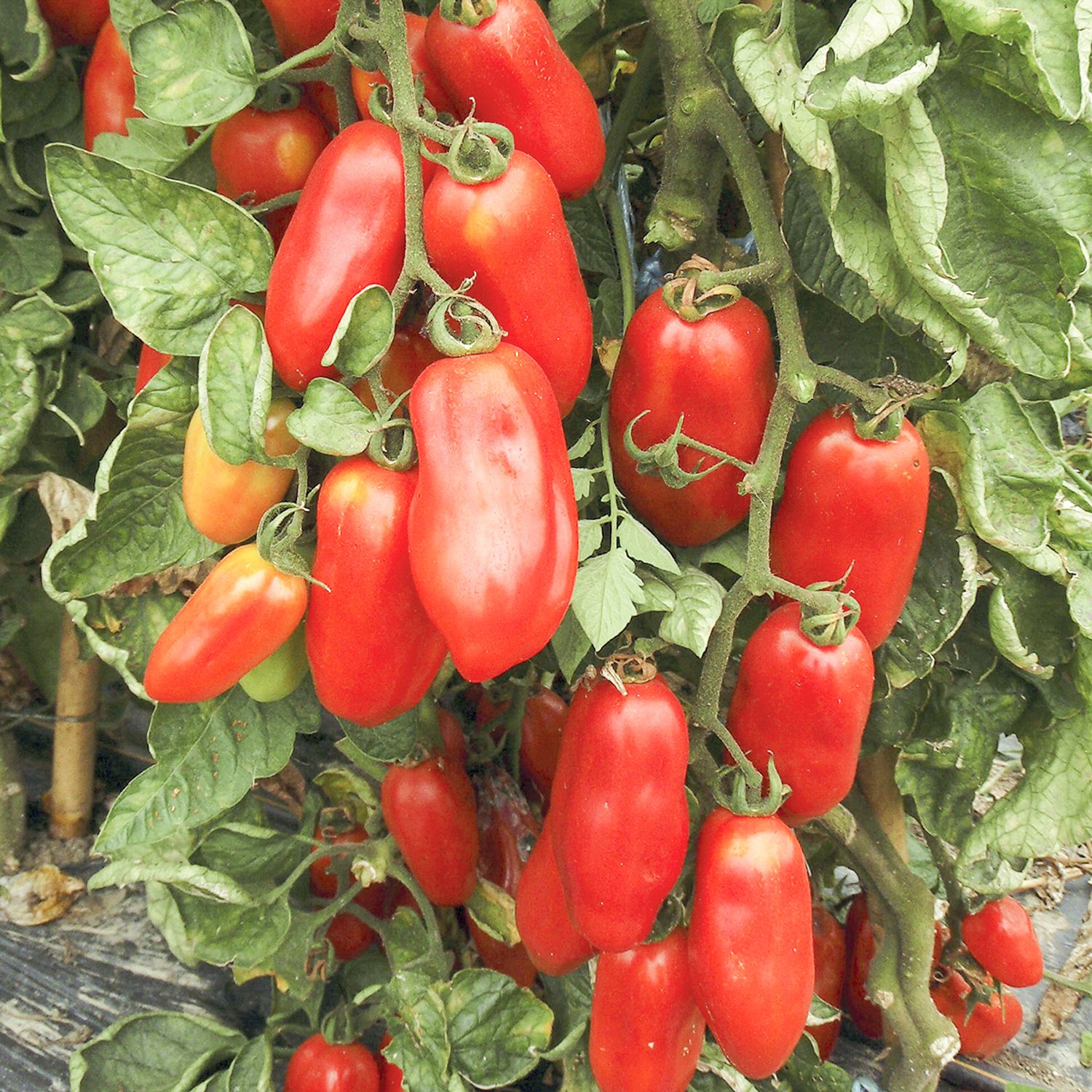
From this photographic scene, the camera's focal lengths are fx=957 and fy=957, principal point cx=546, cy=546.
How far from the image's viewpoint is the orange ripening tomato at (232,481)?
1.94 feet

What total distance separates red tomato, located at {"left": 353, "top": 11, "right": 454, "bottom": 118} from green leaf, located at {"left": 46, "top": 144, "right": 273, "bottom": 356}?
111mm

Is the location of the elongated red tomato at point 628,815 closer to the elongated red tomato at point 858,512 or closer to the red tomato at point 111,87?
the elongated red tomato at point 858,512

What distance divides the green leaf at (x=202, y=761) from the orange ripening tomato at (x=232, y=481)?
20cm

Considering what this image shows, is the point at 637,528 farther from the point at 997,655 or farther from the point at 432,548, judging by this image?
the point at 997,655

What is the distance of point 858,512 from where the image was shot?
65cm

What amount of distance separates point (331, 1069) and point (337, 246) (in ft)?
2.66

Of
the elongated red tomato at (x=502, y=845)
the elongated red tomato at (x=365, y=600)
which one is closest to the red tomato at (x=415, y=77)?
the elongated red tomato at (x=365, y=600)

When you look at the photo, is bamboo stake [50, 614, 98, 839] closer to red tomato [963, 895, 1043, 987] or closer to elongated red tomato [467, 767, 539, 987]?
elongated red tomato [467, 767, 539, 987]

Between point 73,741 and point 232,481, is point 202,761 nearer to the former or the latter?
point 232,481

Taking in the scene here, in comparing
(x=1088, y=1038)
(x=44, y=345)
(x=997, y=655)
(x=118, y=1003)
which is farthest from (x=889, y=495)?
(x=118, y=1003)

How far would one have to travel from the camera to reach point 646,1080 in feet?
2.45

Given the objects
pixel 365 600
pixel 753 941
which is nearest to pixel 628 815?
pixel 753 941

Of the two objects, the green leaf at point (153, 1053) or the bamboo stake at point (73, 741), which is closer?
the green leaf at point (153, 1053)

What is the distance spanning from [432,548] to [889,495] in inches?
13.0
